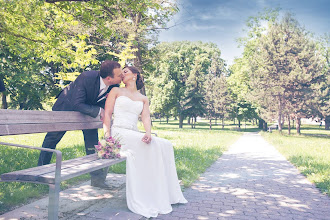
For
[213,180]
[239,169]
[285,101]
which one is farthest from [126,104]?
[285,101]

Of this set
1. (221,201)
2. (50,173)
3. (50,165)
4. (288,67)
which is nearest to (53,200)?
(50,173)

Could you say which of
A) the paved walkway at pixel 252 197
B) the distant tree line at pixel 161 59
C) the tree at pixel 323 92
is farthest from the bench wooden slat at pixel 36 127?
the tree at pixel 323 92

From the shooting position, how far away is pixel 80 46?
1069 centimetres

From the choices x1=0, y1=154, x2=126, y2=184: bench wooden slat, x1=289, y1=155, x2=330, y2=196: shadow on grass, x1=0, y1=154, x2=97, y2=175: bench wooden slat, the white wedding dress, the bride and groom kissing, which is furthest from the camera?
x1=289, y1=155, x2=330, y2=196: shadow on grass

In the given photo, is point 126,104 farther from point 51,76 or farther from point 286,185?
point 51,76

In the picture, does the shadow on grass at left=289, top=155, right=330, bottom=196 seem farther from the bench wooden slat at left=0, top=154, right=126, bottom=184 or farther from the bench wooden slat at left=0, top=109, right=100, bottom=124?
the bench wooden slat at left=0, top=109, right=100, bottom=124

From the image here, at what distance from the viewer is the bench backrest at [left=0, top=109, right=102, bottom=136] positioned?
10.2ft

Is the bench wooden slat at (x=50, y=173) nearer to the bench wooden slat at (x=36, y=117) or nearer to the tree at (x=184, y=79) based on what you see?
the bench wooden slat at (x=36, y=117)

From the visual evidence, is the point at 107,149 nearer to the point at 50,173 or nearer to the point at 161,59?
the point at 50,173

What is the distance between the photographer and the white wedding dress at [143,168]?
4102 millimetres

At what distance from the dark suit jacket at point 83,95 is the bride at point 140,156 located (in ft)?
0.90

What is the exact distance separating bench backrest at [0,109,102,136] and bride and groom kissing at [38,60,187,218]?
0.77ft

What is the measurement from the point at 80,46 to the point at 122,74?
651 cm

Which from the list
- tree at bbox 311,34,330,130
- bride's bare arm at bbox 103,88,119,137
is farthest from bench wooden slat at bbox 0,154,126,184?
tree at bbox 311,34,330,130
